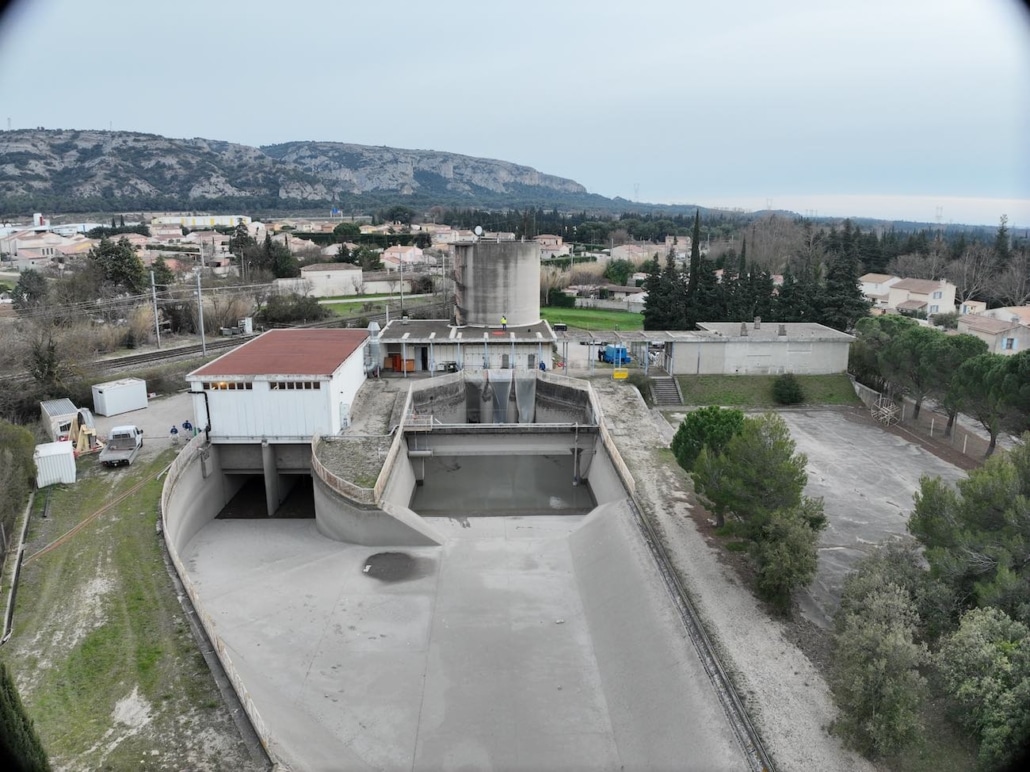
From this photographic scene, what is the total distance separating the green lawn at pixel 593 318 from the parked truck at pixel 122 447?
34.4m

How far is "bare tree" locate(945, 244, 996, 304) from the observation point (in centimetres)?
6266

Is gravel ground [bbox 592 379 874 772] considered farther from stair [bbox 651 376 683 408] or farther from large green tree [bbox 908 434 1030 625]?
stair [bbox 651 376 683 408]

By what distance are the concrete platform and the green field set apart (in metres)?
1.38

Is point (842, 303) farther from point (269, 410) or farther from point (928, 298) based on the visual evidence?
point (269, 410)

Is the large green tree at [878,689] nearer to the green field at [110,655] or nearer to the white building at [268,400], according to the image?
the green field at [110,655]

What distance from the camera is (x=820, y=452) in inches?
1133

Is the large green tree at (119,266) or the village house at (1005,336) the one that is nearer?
the village house at (1005,336)

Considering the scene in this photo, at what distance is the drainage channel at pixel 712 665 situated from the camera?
11946 millimetres

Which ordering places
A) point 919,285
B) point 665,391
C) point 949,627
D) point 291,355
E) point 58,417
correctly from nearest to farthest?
point 949,627 < point 58,417 < point 291,355 < point 665,391 < point 919,285

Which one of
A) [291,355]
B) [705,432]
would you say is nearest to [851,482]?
[705,432]

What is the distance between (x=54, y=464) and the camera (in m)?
22.6

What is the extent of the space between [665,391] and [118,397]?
25.3m

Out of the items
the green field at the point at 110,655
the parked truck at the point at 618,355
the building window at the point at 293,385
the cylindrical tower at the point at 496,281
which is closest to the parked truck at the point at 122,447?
the green field at the point at 110,655

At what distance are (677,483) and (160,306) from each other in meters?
36.4
